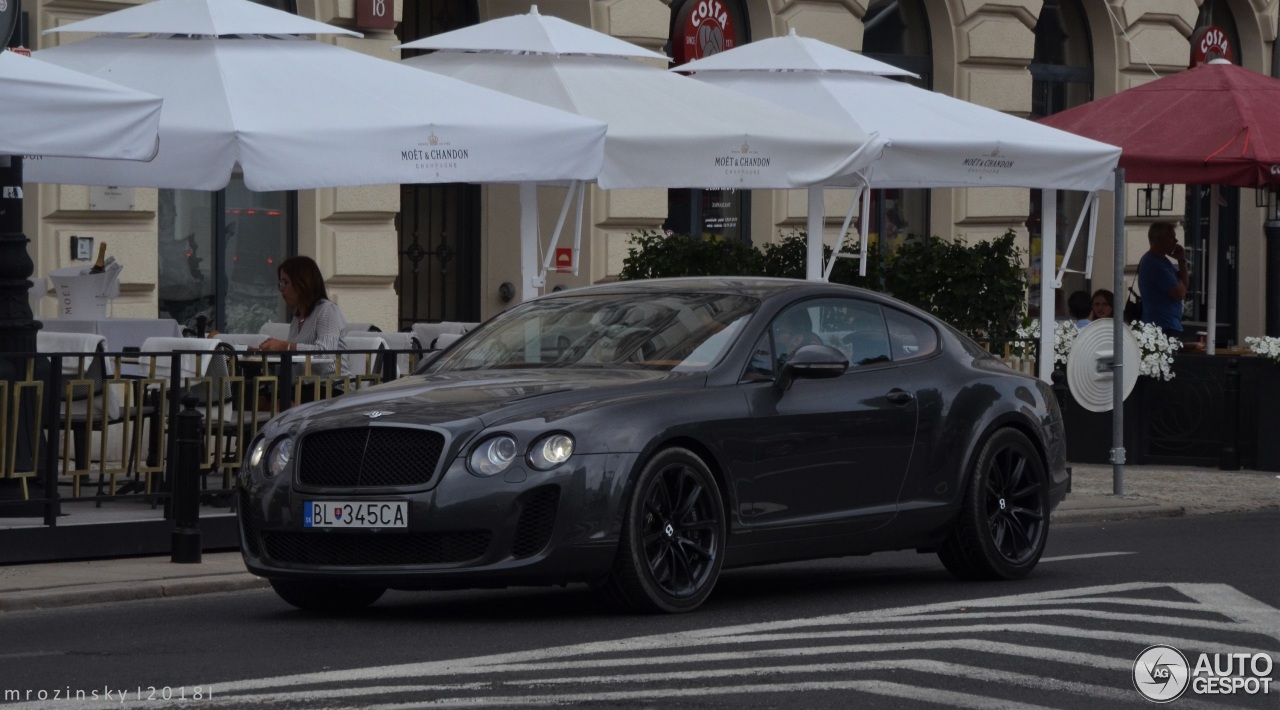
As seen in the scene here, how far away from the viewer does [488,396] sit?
916 centimetres

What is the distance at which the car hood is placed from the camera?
8961 millimetres

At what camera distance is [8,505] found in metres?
11.2

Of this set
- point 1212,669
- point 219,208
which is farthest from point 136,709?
point 219,208

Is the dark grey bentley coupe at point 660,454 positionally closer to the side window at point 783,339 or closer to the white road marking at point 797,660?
the side window at point 783,339

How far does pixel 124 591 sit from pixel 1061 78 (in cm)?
1890

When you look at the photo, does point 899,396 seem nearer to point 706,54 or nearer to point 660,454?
point 660,454

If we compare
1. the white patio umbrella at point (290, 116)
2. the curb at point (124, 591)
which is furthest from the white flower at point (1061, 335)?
the curb at point (124, 591)

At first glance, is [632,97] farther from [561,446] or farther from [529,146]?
[561,446]

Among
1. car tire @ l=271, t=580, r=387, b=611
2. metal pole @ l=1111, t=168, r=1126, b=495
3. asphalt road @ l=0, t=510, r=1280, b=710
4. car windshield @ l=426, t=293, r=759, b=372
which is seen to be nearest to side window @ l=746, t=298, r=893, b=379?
car windshield @ l=426, t=293, r=759, b=372

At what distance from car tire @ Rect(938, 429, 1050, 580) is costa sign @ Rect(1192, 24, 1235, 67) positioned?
18504 mm

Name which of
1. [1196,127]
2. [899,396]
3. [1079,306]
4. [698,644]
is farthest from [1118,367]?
[698,644]

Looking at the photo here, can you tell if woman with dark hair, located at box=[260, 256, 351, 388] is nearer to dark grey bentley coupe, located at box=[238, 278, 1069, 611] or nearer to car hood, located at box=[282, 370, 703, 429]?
dark grey bentley coupe, located at box=[238, 278, 1069, 611]

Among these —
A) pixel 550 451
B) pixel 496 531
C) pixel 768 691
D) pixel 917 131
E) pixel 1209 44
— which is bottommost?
pixel 768 691

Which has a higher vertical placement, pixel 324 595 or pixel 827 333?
pixel 827 333
